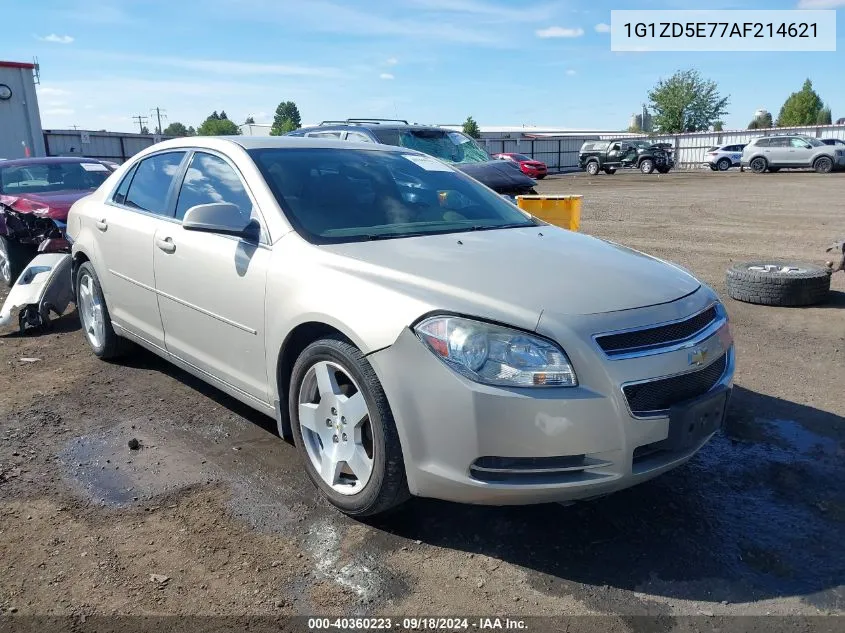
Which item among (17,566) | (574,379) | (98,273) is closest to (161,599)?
(17,566)

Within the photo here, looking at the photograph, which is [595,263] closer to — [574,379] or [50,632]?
[574,379]

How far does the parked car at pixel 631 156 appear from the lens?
35.5 metres

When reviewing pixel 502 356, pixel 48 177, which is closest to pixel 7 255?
pixel 48 177

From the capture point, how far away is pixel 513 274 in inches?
117

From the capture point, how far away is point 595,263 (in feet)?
10.7

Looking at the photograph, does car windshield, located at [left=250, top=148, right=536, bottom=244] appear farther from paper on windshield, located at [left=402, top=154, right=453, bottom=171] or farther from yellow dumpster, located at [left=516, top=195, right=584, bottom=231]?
yellow dumpster, located at [left=516, top=195, right=584, bottom=231]

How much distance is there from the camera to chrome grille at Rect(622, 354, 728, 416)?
104 inches

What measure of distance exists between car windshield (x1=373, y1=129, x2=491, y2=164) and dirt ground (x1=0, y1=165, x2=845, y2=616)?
6.48m

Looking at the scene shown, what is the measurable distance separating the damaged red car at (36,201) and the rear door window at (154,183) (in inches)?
109

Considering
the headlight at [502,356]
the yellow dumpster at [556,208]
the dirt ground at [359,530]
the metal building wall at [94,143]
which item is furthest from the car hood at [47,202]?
the metal building wall at [94,143]

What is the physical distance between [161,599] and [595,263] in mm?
2266

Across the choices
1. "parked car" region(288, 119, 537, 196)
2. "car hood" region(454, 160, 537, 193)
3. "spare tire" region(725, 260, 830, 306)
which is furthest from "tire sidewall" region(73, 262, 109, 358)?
"car hood" region(454, 160, 537, 193)

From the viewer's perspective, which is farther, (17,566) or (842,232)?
(842,232)

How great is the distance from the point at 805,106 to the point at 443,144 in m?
81.8
